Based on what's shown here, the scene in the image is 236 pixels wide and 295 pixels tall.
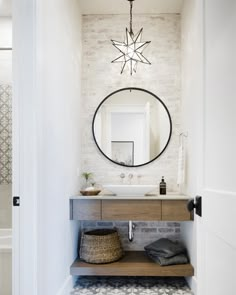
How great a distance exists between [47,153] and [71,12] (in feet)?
5.82

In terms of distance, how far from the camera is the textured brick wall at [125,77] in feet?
13.8

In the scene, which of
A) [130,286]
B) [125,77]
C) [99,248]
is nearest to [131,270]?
[130,286]

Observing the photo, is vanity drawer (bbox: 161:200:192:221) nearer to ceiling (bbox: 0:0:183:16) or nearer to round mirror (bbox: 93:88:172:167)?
round mirror (bbox: 93:88:172:167)

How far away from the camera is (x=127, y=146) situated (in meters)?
4.24

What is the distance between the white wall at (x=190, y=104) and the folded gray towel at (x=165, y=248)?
11 centimetres

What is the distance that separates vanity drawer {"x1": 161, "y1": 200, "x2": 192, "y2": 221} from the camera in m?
3.43

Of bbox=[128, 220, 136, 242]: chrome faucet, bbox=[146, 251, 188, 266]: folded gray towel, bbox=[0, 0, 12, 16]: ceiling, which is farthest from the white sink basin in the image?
bbox=[0, 0, 12, 16]: ceiling

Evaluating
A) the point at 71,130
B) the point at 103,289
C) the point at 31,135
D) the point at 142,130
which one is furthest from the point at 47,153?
the point at 142,130

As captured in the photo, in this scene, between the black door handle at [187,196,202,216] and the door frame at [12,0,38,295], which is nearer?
the black door handle at [187,196,202,216]

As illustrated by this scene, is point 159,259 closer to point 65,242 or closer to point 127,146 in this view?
point 65,242

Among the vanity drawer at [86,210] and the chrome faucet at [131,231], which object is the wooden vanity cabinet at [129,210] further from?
the chrome faucet at [131,231]

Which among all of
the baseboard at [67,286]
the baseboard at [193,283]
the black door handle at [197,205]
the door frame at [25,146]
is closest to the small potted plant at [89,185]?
the baseboard at [67,286]

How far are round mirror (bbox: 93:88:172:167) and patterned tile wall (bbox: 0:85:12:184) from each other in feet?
3.30

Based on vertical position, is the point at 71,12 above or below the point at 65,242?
above
